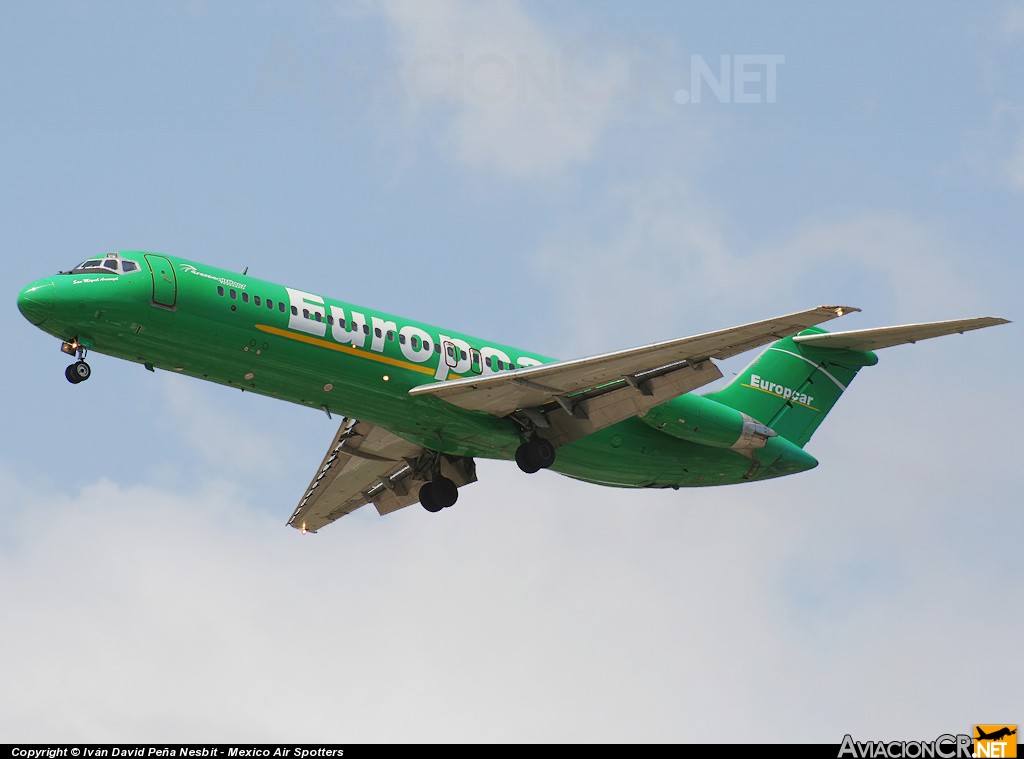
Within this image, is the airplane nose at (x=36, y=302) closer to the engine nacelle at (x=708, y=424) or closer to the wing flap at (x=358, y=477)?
the wing flap at (x=358, y=477)

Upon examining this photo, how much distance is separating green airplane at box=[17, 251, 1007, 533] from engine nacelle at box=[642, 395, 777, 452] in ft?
0.13

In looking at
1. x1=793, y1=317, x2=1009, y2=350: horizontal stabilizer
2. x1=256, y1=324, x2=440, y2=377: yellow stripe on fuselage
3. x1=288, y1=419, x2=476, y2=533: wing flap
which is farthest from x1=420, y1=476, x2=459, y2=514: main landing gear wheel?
x1=793, y1=317, x2=1009, y2=350: horizontal stabilizer

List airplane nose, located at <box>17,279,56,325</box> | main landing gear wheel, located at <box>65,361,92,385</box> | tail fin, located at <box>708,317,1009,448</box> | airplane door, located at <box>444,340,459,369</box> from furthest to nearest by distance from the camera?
tail fin, located at <box>708,317,1009,448</box> → airplane door, located at <box>444,340,459,369</box> → main landing gear wheel, located at <box>65,361,92,385</box> → airplane nose, located at <box>17,279,56,325</box>

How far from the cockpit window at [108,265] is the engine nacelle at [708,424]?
10840 millimetres

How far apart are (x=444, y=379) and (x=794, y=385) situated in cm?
906

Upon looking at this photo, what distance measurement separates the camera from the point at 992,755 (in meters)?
24.3

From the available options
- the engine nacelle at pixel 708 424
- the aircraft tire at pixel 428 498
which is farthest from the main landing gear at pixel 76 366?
the engine nacelle at pixel 708 424

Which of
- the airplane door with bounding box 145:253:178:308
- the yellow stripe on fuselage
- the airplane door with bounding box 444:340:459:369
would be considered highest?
the airplane door with bounding box 444:340:459:369

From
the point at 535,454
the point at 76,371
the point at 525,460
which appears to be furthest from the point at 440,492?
the point at 76,371

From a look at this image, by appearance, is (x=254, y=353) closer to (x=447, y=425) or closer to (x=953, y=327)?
(x=447, y=425)

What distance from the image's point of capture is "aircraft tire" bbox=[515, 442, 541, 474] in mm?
Answer: 29828

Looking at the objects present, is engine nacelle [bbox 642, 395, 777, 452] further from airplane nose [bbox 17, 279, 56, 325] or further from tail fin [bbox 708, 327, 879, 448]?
airplane nose [bbox 17, 279, 56, 325]

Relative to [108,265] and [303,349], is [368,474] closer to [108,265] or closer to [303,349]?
[303,349]

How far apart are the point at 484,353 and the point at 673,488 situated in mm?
5822
